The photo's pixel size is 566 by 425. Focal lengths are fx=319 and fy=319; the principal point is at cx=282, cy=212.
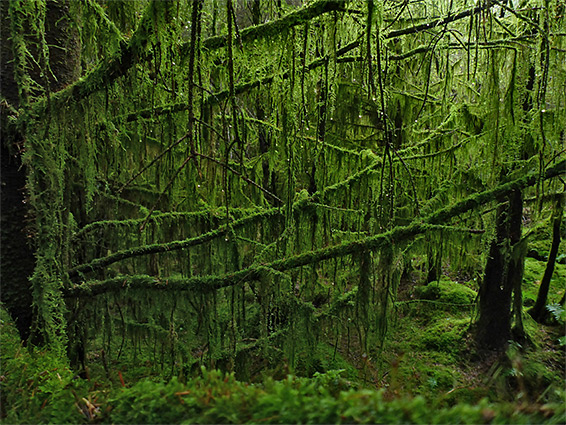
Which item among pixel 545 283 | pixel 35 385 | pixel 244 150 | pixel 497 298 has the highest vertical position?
pixel 244 150

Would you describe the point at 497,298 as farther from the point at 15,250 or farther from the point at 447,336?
the point at 15,250

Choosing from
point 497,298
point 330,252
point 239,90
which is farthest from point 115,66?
point 497,298

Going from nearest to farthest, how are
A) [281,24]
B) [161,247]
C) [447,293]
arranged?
1. [281,24]
2. [161,247]
3. [447,293]

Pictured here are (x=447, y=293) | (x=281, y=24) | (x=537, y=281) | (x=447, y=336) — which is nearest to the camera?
(x=281, y=24)

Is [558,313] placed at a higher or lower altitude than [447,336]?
higher

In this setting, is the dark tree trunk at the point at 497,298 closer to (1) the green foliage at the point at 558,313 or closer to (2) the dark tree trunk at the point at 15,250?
(1) the green foliage at the point at 558,313

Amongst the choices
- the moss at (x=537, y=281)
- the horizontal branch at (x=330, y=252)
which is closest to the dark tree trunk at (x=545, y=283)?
the moss at (x=537, y=281)

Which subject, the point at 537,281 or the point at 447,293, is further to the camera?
the point at 537,281

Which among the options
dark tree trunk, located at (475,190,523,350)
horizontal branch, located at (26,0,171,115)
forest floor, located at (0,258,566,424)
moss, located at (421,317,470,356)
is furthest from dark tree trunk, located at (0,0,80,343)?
moss, located at (421,317,470,356)

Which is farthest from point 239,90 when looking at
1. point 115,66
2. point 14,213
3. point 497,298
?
point 497,298

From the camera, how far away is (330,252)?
283cm

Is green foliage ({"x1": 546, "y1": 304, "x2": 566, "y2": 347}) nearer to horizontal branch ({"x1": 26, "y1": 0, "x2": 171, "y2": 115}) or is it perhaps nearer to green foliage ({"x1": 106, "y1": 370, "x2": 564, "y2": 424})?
green foliage ({"x1": 106, "y1": 370, "x2": 564, "y2": 424})

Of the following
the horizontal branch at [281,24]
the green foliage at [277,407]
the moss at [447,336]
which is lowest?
the moss at [447,336]

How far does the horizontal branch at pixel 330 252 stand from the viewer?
273cm
